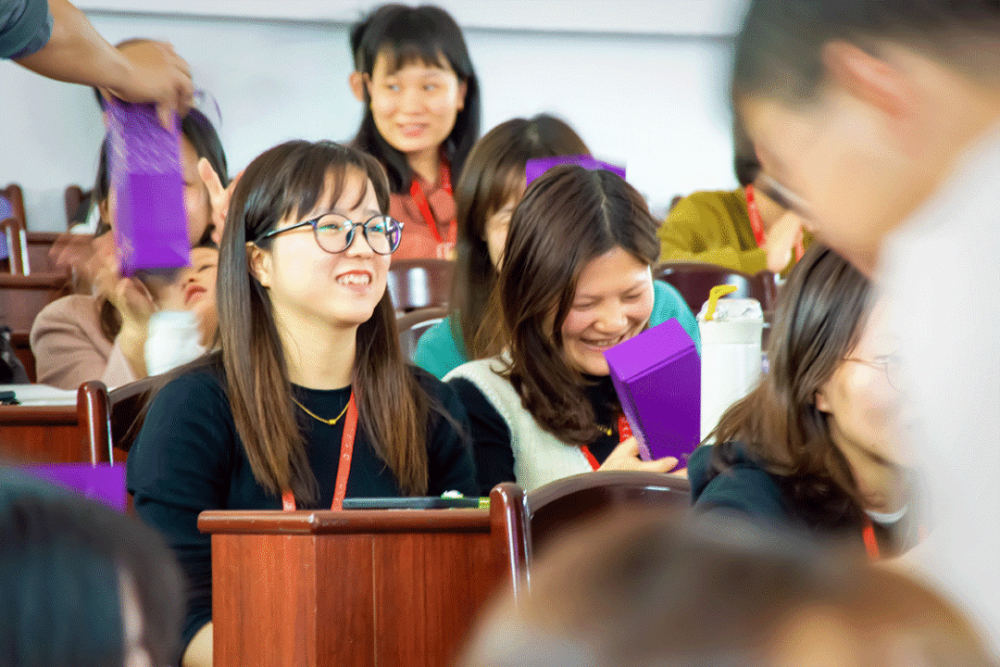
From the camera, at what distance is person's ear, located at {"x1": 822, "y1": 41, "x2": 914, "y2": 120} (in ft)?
1.49

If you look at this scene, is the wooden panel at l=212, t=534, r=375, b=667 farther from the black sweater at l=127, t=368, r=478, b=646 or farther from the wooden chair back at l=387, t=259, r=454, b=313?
the wooden chair back at l=387, t=259, r=454, b=313

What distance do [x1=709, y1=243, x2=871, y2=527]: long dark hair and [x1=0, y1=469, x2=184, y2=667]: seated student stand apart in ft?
3.00

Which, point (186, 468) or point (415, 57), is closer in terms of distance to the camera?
point (186, 468)

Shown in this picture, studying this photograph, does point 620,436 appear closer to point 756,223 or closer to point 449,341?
point 449,341

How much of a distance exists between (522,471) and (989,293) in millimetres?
1513

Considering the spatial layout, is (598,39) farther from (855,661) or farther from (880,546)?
(855,661)

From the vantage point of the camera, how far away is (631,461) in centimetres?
173

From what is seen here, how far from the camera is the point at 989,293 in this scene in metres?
0.45

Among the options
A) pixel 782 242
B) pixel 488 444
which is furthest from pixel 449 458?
pixel 782 242

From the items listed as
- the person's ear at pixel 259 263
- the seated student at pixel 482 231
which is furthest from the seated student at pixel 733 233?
the person's ear at pixel 259 263

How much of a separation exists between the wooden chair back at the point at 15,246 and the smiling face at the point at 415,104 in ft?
5.72

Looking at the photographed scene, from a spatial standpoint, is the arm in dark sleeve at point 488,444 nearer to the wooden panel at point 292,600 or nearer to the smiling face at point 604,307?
the smiling face at point 604,307

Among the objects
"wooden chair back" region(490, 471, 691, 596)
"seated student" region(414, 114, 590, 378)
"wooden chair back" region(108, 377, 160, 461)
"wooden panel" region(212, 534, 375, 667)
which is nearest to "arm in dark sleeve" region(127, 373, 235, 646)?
"wooden chair back" region(108, 377, 160, 461)

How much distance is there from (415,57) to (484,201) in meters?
1.06
